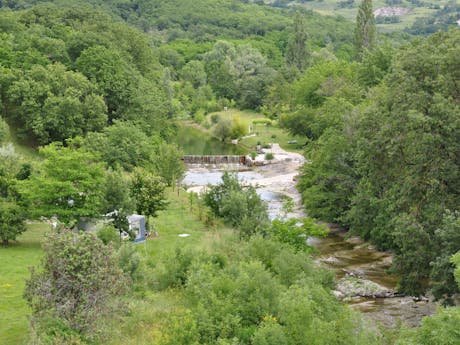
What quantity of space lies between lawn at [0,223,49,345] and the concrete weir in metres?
33.9

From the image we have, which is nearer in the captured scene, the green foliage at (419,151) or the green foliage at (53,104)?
the green foliage at (419,151)

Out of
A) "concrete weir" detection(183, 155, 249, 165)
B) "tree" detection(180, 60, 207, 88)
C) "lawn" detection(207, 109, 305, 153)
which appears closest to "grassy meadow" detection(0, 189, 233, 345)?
"concrete weir" detection(183, 155, 249, 165)

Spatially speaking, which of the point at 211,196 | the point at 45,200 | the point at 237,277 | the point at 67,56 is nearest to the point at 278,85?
the point at 67,56

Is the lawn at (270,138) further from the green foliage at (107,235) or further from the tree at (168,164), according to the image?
the green foliage at (107,235)

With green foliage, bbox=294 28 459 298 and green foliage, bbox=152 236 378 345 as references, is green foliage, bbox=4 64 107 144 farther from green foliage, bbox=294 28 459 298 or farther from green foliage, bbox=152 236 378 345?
green foliage, bbox=152 236 378 345

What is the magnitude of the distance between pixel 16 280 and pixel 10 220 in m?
4.92

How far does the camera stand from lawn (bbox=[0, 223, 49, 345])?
2075cm

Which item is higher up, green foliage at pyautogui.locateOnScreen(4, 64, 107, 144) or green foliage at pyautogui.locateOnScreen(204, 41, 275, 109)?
green foliage at pyautogui.locateOnScreen(4, 64, 107, 144)

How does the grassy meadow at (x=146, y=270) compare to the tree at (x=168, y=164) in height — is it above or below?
above

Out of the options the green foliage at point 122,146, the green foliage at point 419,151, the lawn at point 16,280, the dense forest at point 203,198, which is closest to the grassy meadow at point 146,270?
the lawn at point 16,280

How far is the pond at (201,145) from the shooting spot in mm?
73625

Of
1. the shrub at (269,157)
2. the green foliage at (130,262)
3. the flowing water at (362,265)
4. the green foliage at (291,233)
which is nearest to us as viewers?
the green foliage at (130,262)

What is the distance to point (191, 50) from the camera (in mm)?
131750

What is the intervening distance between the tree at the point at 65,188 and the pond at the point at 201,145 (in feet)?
133
